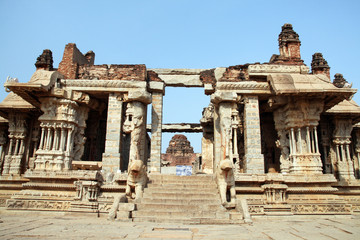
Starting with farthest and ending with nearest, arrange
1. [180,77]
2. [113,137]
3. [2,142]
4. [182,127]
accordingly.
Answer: [182,127] → [2,142] → [180,77] → [113,137]

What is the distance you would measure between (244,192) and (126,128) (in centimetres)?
578

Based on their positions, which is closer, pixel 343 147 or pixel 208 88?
pixel 208 88

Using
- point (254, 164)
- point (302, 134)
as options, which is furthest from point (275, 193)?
point (302, 134)

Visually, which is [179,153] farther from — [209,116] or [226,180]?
[226,180]

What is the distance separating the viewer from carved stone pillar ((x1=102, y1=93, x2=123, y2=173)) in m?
12.3

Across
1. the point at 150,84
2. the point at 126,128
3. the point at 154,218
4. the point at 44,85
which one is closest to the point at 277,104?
the point at 150,84

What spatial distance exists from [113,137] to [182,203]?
5.52 m

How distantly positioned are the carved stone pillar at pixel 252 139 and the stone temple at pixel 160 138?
48 mm

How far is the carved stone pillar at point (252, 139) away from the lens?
40.3 ft

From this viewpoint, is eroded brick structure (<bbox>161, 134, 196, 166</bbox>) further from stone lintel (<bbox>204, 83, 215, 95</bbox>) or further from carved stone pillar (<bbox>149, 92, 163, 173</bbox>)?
stone lintel (<bbox>204, 83, 215, 95</bbox>)

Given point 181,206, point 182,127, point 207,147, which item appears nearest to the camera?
point 181,206

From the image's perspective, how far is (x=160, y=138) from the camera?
13.4m

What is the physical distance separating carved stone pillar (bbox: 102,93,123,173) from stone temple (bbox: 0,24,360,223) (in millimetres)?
46

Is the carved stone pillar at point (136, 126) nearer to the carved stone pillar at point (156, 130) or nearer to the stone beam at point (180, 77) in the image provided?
the carved stone pillar at point (156, 130)
